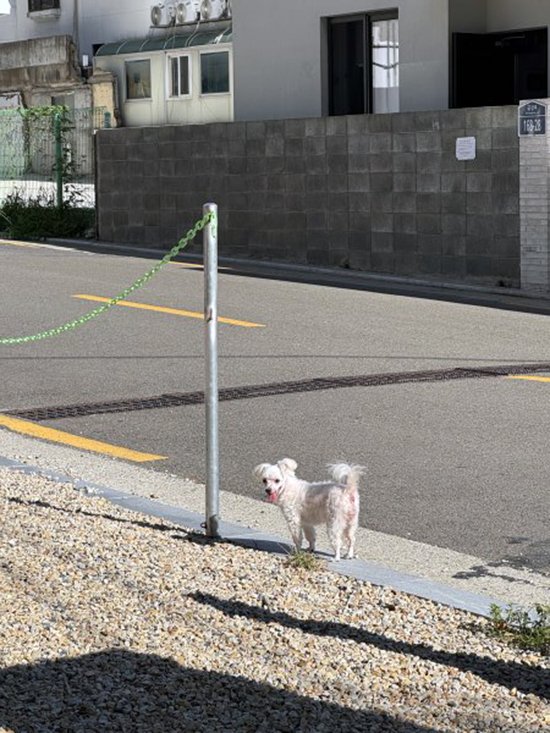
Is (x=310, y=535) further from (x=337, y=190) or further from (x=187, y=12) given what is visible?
(x=187, y=12)

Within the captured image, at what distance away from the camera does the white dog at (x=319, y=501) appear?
251 inches

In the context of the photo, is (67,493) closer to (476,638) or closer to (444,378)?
(476,638)

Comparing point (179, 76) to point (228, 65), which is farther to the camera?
point (179, 76)

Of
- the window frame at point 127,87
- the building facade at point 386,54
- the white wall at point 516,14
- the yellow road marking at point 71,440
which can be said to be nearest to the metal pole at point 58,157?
the building facade at point 386,54

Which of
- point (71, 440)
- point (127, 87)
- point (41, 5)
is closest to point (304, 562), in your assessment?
point (71, 440)

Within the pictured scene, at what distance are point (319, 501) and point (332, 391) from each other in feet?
14.9

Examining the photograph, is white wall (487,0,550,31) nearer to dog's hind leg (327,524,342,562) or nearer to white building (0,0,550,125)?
white building (0,0,550,125)

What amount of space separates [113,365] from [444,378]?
2.64m

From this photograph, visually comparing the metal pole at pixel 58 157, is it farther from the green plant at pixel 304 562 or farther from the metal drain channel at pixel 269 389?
the green plant at pixel 304 562

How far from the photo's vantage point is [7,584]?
18.8 feet

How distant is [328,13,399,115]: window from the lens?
71.4ft

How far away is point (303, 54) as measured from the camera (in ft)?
73.2

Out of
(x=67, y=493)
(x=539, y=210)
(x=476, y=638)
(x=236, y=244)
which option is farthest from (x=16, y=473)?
(x=236, y=244)

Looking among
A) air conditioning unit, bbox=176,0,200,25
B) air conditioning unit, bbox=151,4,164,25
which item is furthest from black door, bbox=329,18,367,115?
air conditioning unit, bbox=151,4,164,25
